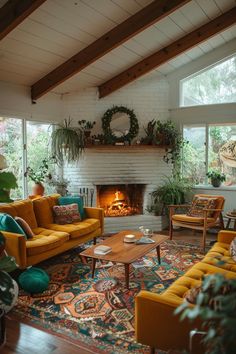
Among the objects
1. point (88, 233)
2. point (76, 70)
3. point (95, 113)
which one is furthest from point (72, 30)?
point (88, 233)

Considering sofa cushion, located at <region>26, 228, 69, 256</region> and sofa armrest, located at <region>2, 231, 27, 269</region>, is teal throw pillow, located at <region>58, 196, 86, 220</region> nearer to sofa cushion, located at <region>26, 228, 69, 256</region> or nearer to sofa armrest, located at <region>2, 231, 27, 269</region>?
sofa cushion, located at <region>26, 228, 69, 256</region>

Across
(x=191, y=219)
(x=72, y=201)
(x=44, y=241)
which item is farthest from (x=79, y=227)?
(x=191, y=219)

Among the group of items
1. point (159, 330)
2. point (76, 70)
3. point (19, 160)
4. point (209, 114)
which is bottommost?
point (159, 330)

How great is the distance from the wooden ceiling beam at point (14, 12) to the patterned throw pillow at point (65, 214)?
7.85 feet

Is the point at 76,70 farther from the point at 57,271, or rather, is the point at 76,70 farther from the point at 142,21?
the point at 57,271

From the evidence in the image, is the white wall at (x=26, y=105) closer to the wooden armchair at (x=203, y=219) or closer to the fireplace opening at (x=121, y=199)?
the fireplace opening at (x=121, y=199)

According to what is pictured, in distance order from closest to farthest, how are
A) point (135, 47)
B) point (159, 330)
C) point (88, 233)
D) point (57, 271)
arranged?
point (159, 330) → point (57, 271) → point (88, 233) → point (135, 47)

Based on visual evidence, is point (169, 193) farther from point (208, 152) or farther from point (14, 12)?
point (14, 12)

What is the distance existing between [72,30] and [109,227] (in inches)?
133

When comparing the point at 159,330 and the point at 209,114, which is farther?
the point at 209,114

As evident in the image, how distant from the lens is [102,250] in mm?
3416

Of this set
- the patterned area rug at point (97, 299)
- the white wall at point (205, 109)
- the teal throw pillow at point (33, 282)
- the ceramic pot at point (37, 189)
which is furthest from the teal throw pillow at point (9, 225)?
the white wall at point (205, 109)

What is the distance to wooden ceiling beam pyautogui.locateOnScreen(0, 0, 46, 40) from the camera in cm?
298

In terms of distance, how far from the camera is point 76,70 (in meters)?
4.51
